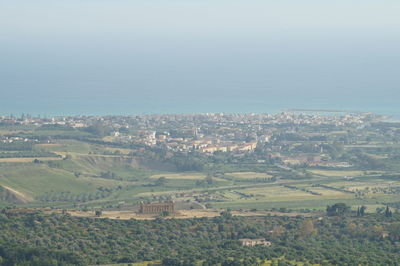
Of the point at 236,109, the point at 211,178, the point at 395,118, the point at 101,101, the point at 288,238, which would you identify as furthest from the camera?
the point at 101,101

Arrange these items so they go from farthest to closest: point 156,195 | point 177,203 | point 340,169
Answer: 1. point 340,169
2. point 156,195
3. point 177,203

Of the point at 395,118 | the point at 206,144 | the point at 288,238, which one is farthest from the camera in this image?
the point at 395,118

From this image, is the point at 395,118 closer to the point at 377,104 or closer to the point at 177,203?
the point at 377,104

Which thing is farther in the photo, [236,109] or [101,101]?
[101,101]

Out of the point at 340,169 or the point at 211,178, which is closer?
the point at 211,178

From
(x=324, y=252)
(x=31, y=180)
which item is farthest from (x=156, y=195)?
(x=324, y=252)

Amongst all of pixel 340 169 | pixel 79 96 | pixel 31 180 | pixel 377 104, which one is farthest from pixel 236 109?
pixel 31 180

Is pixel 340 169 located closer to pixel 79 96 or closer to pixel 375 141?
pixel 375 141

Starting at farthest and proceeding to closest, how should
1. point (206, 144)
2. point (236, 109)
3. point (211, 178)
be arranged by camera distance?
point (236, 109) < point (206, 144) < point (211, 178)

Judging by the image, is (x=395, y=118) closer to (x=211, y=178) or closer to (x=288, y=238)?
(x=211, y=178)
